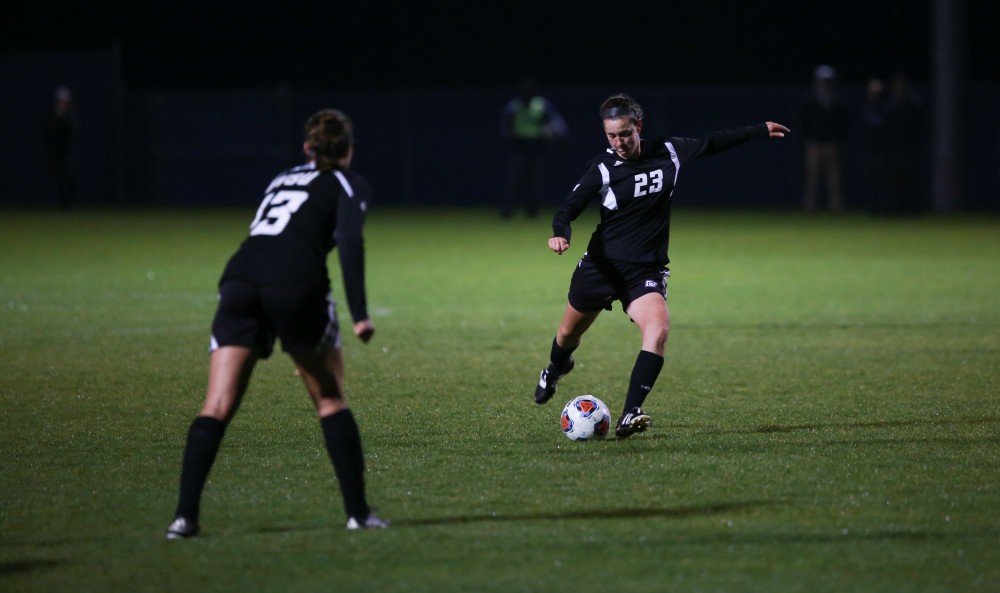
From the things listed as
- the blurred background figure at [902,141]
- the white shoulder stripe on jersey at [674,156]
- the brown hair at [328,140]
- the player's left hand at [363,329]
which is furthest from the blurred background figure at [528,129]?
the player's left hand at [363,329]

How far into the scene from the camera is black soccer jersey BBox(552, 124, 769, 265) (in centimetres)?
812

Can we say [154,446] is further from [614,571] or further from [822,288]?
[822,288]

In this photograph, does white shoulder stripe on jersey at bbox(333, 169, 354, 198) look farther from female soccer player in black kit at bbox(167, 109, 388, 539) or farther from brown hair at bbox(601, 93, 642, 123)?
brown hair at bbox(601, 93, 642, 123)

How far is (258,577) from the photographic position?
526cm

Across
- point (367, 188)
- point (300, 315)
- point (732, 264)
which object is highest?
point (367, 188)

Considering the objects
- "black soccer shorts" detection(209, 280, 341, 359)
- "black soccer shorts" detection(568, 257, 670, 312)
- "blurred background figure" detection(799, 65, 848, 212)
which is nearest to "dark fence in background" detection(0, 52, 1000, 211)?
"blurred background figure" detection(799, 65, 848, 212)

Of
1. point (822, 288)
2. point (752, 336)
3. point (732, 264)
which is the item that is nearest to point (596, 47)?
point (732, 264)

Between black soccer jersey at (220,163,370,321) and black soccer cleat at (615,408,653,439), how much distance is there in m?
2.32

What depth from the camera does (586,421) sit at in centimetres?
783

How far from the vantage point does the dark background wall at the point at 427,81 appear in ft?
102

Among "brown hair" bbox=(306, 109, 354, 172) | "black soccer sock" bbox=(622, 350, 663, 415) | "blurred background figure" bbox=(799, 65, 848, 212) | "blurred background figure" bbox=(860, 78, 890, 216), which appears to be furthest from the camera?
"blurred background figure" bbox=(799, 65, 848, 212)

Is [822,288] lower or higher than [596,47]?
lower

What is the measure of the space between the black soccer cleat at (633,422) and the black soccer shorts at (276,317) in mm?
2266

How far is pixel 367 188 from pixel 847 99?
84.8 feet
